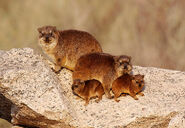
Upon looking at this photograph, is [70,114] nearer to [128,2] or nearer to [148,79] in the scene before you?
[148,79]

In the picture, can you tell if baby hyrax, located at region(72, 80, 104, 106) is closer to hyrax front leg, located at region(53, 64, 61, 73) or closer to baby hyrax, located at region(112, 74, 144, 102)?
baby hyrax, located at region(112, 74, 144, 102)

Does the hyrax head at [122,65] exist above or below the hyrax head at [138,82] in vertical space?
above

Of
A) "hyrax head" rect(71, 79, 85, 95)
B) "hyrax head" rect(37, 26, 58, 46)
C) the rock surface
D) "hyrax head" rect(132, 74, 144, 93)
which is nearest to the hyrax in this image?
"hyrax head" rect(71, 79, 85, 95)

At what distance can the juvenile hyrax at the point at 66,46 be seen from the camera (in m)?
8.27

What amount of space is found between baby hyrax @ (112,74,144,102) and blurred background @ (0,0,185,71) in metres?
5.54

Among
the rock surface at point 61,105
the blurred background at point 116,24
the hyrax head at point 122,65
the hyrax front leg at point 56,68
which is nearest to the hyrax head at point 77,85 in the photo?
the rock surface at point 61,105

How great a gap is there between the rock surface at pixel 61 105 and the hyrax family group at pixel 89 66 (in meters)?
0.20

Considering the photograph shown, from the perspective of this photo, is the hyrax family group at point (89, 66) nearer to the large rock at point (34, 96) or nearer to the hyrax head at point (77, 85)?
the hyrax head at point (77, 85)

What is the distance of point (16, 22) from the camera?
16.9 meters

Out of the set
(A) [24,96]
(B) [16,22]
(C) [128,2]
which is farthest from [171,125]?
(B) [16,22]

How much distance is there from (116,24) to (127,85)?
8.67 metres

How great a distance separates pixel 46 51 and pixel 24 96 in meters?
1.57

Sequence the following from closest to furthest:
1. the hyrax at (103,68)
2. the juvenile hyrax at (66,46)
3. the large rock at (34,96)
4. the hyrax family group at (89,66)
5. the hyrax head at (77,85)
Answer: the large rock at (34,96) → the hyrax head at (77,85) → the hyrax family group at (89,66) → the hyrax at (103,68) → the juvenile hyrax at (66,46)

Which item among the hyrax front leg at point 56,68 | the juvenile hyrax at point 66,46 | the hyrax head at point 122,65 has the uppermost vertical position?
the juvenile hyrax at point 66,46
